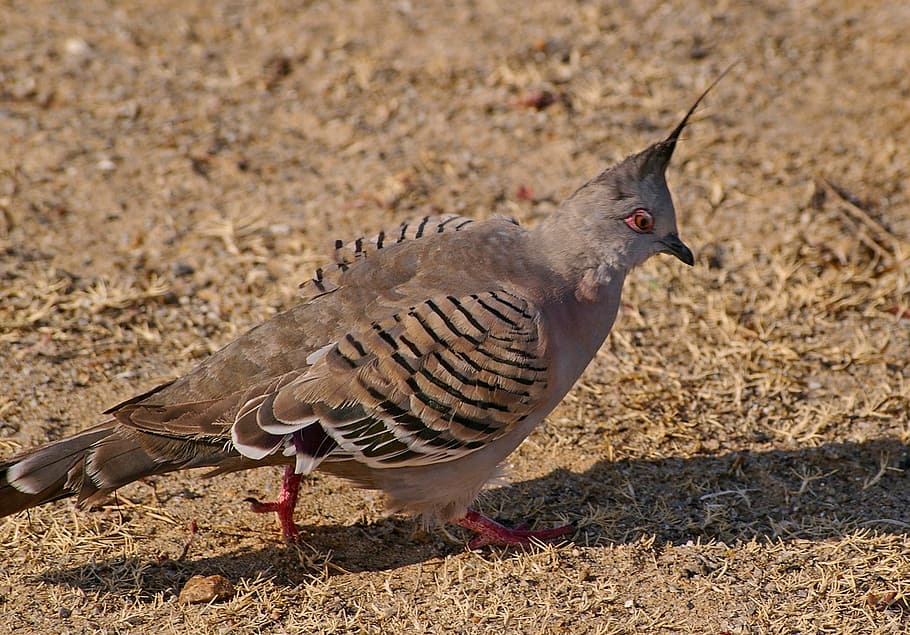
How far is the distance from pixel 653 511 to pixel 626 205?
4.14 ft

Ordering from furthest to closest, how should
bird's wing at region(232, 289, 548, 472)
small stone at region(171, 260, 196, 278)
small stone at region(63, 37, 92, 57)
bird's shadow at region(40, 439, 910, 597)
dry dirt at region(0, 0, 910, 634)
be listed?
small stone at region(63, 37, 92, 57)
small stone at region(171, 260, 196, 278)
bird's shadow at region(40, 439, 910, 597)
dry dirt at region(0, 0, 910, 634)
bird's wing at region(232, 289, 548, 472)

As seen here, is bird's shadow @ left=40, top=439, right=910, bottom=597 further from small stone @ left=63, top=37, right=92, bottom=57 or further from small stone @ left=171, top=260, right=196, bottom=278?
small stone @ left=63, top=37, right=92, bottom=57

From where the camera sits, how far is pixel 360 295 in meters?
4.23

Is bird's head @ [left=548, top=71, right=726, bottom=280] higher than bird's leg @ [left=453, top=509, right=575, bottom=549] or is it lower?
higher

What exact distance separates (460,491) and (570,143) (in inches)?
128

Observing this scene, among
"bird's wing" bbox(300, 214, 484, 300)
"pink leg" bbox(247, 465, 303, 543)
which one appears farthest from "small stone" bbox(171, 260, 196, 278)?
"pink leg" bbox(247, 465, 303, 543)

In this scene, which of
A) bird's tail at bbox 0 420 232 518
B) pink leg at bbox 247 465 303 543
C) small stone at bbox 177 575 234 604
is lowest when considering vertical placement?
small stone at bbox 177 575 234 604

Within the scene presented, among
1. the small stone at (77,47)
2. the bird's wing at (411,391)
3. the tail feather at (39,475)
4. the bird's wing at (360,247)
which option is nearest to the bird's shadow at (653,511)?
the tail feather at (39,475)

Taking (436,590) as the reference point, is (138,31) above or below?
above

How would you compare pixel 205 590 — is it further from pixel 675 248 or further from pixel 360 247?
pixel 675 248

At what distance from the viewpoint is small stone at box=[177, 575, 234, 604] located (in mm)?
4008

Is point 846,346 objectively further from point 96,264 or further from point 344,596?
point 96,264

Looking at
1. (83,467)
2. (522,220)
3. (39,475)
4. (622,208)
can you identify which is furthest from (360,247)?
(522,220)

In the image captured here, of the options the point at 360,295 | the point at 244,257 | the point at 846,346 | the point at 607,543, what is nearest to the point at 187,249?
the point at 244,257
